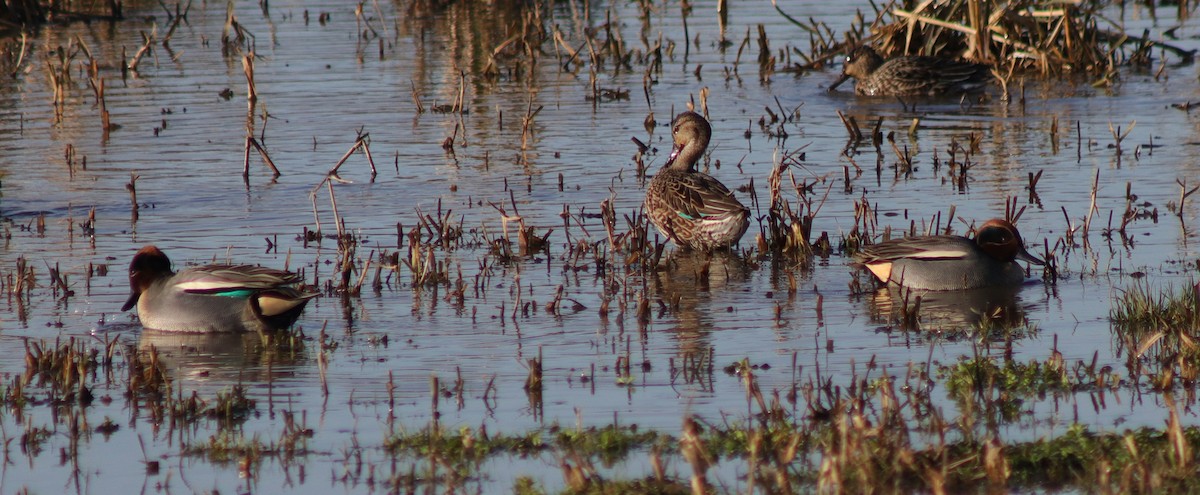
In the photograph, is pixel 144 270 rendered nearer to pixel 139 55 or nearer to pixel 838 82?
pixel 838 82

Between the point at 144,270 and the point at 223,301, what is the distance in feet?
1.56

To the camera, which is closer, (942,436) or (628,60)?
(942,436)

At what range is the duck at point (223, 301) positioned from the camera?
25.7 feet

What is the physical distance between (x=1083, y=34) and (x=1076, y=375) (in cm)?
1177

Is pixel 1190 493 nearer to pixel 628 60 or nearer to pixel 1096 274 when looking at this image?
pixel 1096 274

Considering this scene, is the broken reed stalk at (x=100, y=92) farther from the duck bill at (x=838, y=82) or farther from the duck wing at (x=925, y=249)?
the duck wing at (x=925, y=249)

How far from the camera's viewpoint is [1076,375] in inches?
Answer: 254

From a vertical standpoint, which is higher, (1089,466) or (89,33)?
(89,33)

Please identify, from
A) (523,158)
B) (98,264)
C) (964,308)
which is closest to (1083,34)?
(523,158)

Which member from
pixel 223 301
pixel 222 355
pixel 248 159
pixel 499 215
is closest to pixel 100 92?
pixel 248 159

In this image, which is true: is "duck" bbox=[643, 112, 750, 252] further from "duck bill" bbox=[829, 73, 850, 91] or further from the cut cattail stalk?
the cut cattail stalk

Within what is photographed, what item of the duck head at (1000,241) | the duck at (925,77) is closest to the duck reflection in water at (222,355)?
the duck head at (1000,241)

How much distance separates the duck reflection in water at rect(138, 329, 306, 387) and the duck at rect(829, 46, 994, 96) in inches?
405

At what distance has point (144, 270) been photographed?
8070 mm
